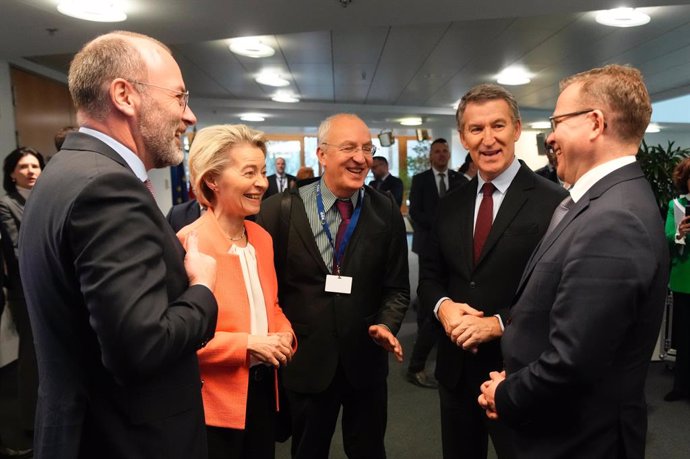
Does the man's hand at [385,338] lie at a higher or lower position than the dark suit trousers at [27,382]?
higher

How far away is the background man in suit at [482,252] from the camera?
159 cm

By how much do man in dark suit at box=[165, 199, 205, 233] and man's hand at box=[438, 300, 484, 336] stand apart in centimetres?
178

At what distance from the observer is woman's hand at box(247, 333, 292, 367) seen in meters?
1.40

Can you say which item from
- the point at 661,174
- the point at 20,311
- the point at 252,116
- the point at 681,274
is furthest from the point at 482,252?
the point at 252,116

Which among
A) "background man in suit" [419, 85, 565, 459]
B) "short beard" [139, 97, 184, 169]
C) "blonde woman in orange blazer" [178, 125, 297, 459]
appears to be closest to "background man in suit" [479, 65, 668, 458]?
"background man in suit" [419, 85, 565, 459]

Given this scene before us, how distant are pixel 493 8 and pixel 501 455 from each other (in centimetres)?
301

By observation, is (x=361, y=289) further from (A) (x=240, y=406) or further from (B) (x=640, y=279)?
→ (B) (x=640, y=279)

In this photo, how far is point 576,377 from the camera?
3.54 ft

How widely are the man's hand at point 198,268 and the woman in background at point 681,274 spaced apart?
11.3 ft

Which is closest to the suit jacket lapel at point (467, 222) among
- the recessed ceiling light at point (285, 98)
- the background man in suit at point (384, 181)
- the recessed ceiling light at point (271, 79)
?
the background man in suit at point (384, 181)

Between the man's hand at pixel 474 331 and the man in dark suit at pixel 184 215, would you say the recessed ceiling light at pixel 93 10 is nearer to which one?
the man in dark suit at pixel 184 215

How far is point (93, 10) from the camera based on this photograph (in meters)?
3.28

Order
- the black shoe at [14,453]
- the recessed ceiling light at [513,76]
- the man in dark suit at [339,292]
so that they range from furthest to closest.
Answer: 1. the recessed ceiling light at [513,76]
2. the black shoe at [14,453]
3. the man in dark suit at [339,292]

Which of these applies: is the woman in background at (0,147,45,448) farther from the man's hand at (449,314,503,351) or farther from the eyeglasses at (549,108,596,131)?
the eyeglasses at (549,108,596,131)
